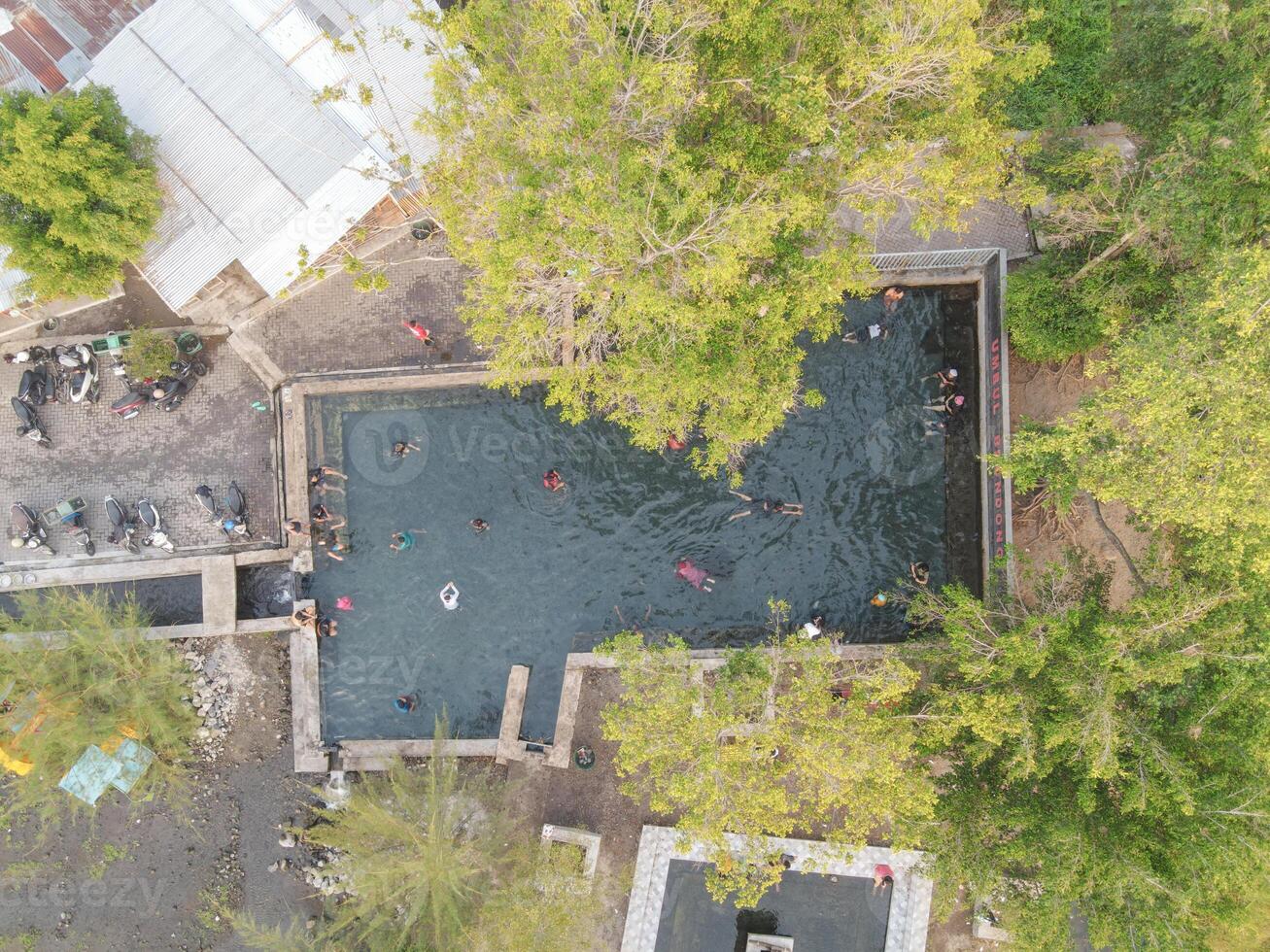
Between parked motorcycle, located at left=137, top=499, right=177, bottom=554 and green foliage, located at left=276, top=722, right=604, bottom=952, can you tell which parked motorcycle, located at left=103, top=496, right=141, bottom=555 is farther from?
green foliage, located at left=276, top=722, right=604, bottom=952

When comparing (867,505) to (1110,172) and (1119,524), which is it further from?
(1110,172)

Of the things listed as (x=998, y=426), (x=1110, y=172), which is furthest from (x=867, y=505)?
(x=1110, y=172)

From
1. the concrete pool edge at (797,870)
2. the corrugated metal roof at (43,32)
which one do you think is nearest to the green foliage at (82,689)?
the concrete pool edge at (797,870)

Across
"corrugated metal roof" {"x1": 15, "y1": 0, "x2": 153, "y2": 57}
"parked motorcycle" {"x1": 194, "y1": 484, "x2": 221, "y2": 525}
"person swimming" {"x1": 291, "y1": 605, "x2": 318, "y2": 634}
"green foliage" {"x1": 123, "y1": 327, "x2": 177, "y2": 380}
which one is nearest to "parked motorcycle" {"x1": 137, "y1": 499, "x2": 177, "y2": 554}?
"parked motorcycle" {"x1": 194, "y1": 484, "x2": 221, "y2": 525}

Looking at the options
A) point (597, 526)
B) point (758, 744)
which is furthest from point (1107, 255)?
point (597, 526)

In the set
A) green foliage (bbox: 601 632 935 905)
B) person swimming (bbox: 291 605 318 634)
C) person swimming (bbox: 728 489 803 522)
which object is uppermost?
person swimming (bbox: 728 489 803 522)

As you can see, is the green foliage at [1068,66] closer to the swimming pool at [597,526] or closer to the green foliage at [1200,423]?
the swimming pool at [597,526]
